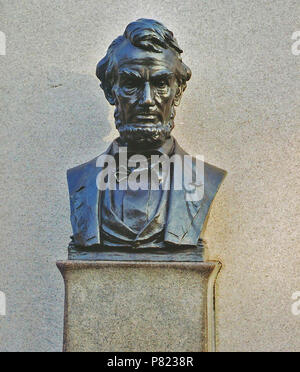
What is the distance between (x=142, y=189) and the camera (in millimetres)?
3789

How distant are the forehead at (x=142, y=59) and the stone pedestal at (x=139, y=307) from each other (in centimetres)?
116

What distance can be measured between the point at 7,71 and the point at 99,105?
83 centimetres

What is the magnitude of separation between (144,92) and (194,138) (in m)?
1.23

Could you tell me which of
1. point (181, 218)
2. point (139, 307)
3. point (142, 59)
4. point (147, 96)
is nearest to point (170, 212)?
point (181, 218)

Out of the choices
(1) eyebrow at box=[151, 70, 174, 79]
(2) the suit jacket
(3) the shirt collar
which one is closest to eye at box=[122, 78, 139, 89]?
(1) eyebrow at box=[151, 70, 174, 79]

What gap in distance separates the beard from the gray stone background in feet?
3.41

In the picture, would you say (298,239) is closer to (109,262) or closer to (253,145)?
(253,145)

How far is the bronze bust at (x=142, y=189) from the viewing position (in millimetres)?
3627

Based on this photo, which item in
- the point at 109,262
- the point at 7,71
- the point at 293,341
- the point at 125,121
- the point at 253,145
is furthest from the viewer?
the point at 7,71

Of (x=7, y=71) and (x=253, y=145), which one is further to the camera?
(x=7, y=71)

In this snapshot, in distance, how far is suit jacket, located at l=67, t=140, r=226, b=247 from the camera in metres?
3.61

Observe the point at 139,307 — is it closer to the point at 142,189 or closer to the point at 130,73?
the point at 142,189

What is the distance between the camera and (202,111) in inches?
194

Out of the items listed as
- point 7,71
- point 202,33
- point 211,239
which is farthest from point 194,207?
point 7,71
